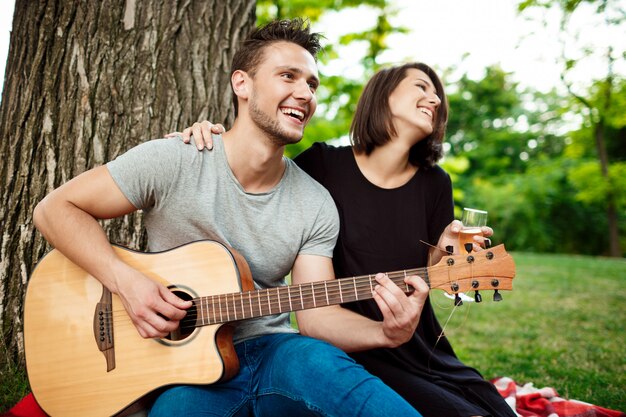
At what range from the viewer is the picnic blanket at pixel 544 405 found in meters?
2.70

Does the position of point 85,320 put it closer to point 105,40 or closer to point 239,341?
point 239,341

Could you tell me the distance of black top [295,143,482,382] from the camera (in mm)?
2600

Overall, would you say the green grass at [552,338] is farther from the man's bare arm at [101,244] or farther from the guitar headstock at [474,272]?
the man's bare arm at [101,244]

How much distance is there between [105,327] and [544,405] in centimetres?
251

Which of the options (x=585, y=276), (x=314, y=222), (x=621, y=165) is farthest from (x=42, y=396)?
(x=621, y=165)

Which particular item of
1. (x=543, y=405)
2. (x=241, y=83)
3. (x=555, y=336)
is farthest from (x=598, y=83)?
(x=241, y=83)

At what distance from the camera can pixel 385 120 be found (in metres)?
2.75

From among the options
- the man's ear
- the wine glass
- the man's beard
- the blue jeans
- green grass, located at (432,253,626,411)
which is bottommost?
green grass, located at (432,253,626,411)

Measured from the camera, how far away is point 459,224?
94.6 inches

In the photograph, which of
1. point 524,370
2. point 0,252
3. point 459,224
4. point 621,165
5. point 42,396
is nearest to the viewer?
point 42,396

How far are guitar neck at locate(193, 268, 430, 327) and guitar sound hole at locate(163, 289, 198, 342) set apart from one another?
1.1 inches

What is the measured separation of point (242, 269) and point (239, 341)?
1.25ft

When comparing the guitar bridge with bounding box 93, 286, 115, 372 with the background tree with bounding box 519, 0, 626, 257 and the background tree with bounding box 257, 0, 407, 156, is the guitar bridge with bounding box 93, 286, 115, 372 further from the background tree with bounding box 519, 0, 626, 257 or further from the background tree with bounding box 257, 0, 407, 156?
the background tree with bounding box 519, 0, 626, 257

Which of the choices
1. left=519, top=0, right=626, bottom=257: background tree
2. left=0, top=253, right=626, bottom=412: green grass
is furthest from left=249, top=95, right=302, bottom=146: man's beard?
left=519, top=0, right=626, bottom=257: background tree
